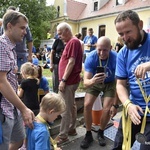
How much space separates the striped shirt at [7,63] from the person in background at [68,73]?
1440 mm

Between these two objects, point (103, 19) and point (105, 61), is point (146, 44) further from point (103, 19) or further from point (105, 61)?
point (103, 19)

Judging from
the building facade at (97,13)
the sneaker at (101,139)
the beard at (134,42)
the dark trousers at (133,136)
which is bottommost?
the sneaker at (101,139)

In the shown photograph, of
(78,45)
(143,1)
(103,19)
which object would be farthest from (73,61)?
(103,19)

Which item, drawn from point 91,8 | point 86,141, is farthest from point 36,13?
point 86,141

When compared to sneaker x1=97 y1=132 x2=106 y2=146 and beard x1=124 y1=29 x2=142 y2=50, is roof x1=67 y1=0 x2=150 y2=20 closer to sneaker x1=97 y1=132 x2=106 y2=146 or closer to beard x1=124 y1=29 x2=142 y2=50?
sneaker x1=97 y1=132 x2=106 y2=146

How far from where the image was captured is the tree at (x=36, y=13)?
31000 mm

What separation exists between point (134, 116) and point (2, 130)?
3.93 feet

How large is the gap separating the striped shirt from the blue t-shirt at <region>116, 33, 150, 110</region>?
1141 millimetres

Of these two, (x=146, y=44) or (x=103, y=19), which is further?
(x=103, y=19)

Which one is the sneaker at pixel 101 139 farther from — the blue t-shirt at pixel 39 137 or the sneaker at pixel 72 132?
the blue t-shirt at pixel 39 137

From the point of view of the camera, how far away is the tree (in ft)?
102

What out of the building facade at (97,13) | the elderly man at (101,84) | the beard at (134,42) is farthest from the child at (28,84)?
the building facade at (97,13)

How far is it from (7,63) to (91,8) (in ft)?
99.0

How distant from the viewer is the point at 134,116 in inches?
78.2
